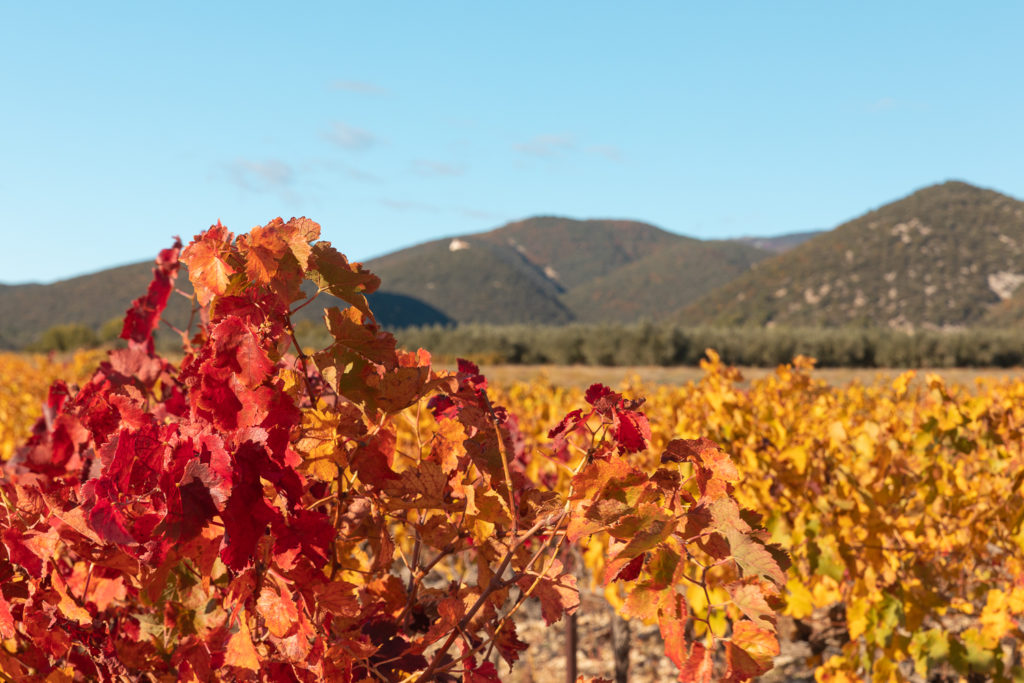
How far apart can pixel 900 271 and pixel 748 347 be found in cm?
3072

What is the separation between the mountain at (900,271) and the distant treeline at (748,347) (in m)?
19.8

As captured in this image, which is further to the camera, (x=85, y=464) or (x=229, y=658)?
(x=85, y=464)

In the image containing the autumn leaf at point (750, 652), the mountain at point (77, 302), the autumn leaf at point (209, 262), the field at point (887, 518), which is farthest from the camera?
the mountain at point (77, 302)

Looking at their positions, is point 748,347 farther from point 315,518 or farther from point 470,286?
point 470,286

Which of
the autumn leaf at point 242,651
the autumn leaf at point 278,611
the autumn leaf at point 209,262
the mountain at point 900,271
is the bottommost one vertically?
the autumn leaf at point 242,651

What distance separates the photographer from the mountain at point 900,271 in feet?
143

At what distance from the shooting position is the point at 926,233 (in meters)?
48.8

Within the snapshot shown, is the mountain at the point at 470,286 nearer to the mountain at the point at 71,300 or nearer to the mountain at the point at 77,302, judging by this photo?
the mountain at the point at 77,302

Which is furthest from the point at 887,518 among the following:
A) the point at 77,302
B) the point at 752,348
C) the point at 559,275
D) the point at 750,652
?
the point at 559,275

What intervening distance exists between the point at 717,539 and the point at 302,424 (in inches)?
20.3

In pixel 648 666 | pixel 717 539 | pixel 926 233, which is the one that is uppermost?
pixel 926 233

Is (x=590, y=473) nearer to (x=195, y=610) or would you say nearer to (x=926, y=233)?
(x=195, y=610)

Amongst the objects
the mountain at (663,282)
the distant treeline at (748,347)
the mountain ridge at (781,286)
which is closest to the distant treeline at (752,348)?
the distant treeline at (748,347)

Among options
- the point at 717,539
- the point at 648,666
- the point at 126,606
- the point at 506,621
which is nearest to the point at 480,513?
the point at 506,621
